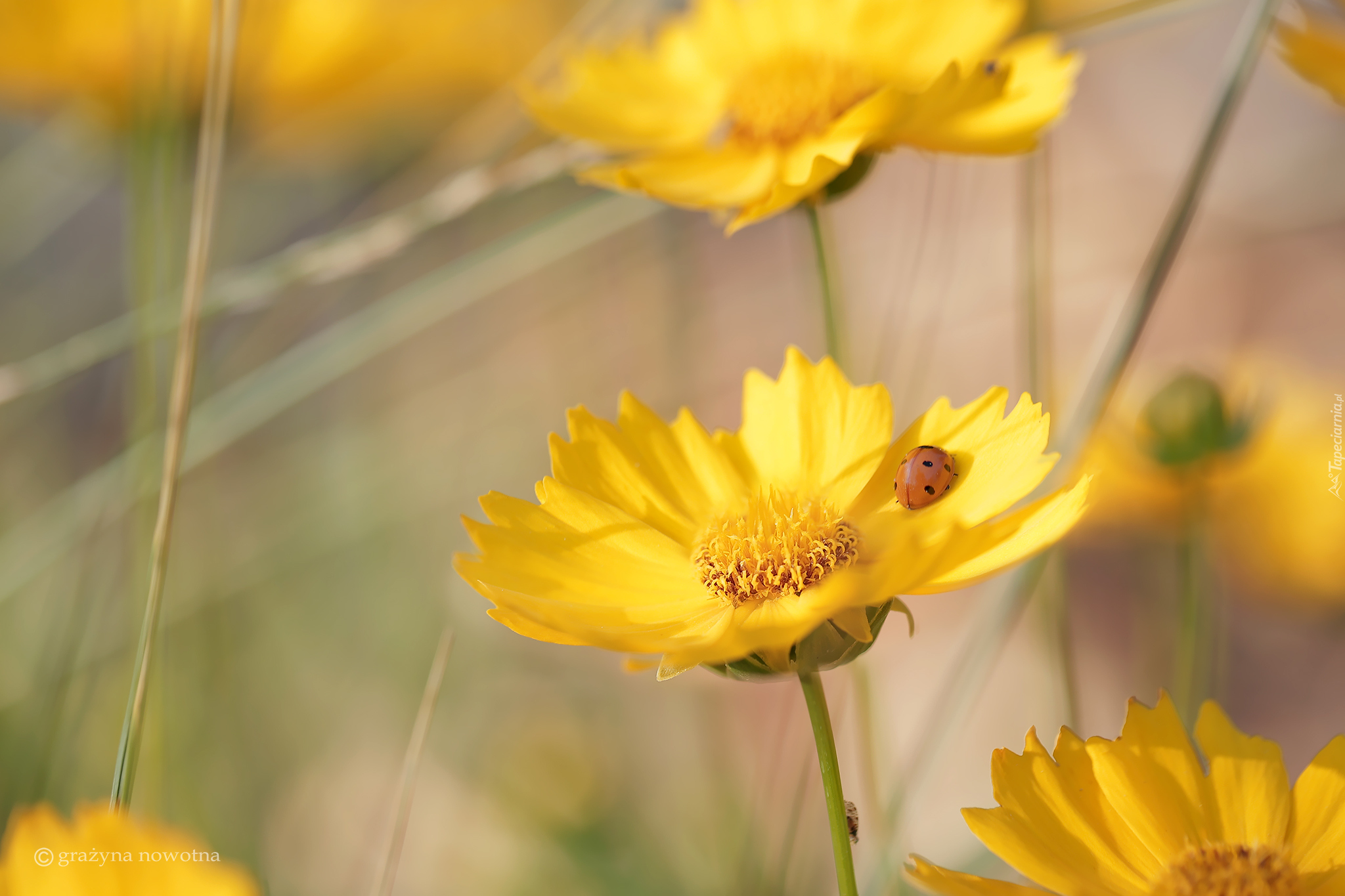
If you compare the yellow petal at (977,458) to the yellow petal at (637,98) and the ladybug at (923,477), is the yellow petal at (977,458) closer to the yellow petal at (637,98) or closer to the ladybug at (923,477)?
the ladybug at (923,477)

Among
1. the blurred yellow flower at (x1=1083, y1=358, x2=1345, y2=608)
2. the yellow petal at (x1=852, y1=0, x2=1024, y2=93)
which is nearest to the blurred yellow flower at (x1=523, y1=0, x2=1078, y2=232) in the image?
the yellow petal at (x1=852, y1=0, x2=1024, y2=93)

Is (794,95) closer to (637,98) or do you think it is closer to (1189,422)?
(637,98)

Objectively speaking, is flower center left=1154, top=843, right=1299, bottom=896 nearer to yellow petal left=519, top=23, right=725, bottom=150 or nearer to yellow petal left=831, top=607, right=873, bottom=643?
yellow petal left=831, top=607, right=873, bottom=643

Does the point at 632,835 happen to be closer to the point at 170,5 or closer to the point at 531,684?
the point at 531,684

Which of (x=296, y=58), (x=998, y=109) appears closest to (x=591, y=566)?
(x=998, y=109)

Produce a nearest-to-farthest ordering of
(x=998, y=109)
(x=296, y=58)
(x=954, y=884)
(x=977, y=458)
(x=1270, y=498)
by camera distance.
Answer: (x=954, y=884)
(x=977, y=458)
(x=998, y=109)
(x=1270, y=498)
(x=296, y=58)

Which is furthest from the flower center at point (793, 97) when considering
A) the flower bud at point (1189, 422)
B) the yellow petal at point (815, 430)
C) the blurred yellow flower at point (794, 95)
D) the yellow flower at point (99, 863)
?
the yellow flower at point (99, 863)
